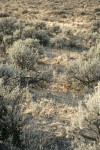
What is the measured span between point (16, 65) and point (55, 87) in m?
1.95

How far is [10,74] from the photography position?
8719 millimetres

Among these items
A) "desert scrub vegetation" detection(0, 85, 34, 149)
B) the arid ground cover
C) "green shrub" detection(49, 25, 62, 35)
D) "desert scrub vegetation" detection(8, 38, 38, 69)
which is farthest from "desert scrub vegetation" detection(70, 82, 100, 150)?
"green shrub" detection(49, 25, 62, 35)

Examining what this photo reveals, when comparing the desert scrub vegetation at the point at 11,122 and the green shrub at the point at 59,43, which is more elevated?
the desert scrub vegetation at the point at 11,122

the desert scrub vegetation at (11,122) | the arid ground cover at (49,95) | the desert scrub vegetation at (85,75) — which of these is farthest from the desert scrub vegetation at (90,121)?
the desert scrub vegetation at (85,75)

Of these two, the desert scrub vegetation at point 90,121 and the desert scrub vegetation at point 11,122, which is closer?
the desert scrub vegetation at point 90,121

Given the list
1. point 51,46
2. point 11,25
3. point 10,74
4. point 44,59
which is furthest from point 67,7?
point 10,74

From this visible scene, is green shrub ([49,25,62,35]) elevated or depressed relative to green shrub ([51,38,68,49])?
depressed

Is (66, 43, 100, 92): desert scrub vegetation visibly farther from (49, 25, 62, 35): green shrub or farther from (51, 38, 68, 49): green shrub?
(49, 25, 62, 35): green shrub

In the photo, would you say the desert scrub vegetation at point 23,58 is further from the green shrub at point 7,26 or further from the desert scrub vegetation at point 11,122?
the green shrub at point 7,26

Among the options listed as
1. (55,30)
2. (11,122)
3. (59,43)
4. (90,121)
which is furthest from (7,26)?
(90,121)

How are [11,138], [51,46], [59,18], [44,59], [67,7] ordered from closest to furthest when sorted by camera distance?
1. [11,138]
2. [44,59]
3. [51,46]
4. [59,18]
5. [67,7]

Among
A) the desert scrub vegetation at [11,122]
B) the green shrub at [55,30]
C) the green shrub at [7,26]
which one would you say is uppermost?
the desert scrub vegetation at [11,122]

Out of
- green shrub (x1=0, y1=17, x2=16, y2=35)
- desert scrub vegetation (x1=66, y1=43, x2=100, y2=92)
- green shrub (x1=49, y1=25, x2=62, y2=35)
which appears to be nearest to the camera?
desert scrub vegetation (x1=66, y1=43, x2=100, y2=92)

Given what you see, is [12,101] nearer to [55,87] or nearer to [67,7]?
[55,87]
